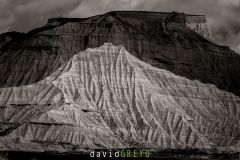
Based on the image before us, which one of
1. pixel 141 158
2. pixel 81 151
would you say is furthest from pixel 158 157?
pixel 81 151

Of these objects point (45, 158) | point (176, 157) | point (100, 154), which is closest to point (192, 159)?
point (176, 157)

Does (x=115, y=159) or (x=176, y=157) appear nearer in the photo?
(x=115, y=159)

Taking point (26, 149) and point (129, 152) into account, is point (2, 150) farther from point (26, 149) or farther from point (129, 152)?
point (129, 152)

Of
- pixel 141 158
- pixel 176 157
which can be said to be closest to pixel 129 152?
pixel 141 158

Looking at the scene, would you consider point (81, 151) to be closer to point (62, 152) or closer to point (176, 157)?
point (62, 152)

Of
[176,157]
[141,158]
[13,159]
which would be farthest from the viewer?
[176,157]

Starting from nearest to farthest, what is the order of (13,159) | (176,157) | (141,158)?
(13,159), (141,158), (176,157)

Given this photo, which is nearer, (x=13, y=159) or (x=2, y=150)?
(x=13, y=159)

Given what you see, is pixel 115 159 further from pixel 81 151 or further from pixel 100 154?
pixel 81 151
